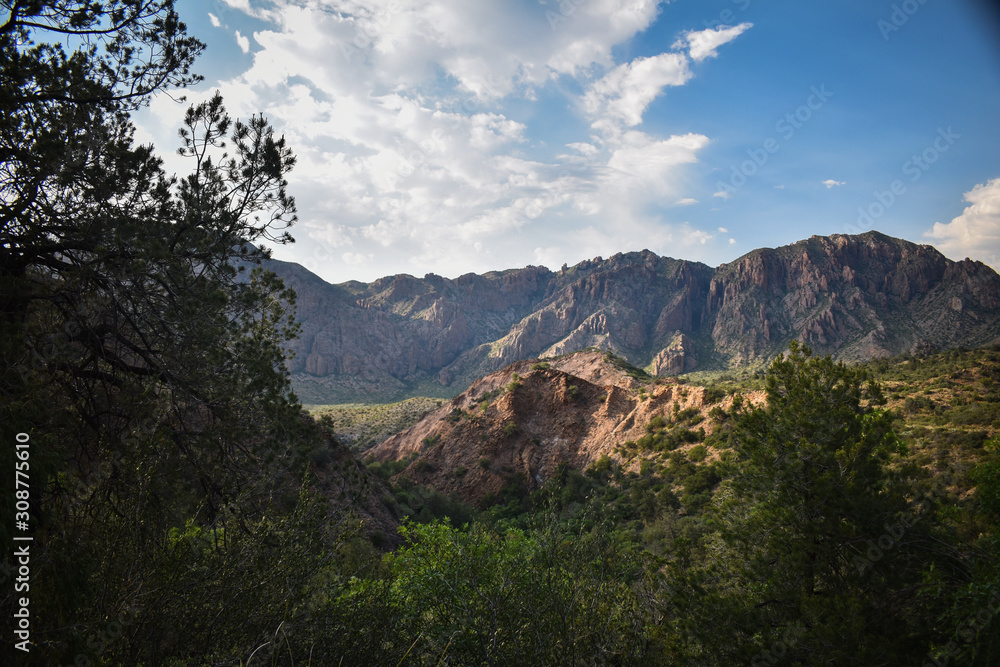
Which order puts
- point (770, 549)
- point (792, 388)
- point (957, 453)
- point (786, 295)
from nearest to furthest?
point (770, 549), point (792, 388), point (957, 453), point (786, 295)

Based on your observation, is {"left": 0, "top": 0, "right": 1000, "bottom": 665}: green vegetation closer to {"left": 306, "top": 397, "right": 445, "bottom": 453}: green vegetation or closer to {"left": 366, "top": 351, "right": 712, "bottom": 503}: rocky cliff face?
{"left": 366, "top": 351, "right": 712, "bottom": 503}: rocky cliff face

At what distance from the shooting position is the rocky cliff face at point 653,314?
93188 mm

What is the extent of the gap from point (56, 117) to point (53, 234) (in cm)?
161

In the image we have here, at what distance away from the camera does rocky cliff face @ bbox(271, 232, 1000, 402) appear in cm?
9319

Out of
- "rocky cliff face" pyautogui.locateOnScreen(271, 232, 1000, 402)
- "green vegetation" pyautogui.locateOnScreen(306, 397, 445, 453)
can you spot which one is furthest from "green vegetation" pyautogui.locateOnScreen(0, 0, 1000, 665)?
"rocky cliff face" pyautogui.locateOnScreen(271, 232, 1000, 402)

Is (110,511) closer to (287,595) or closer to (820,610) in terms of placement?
(287,595)

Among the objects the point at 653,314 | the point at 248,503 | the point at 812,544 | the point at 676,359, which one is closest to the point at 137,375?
the point at 248,503

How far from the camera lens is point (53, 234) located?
5105mm

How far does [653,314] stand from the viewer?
143750 mm

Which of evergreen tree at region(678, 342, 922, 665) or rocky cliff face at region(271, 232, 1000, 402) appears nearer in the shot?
evergreen tree at region(678, 342, 922, 665)

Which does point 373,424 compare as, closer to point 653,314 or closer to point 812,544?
point 812,544

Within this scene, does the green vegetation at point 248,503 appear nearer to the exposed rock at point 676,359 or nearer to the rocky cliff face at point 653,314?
the rocky cliff face at point 653,314

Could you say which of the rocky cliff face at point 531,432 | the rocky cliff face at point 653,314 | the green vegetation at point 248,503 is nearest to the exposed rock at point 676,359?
the rocky cliff face at point 653,314

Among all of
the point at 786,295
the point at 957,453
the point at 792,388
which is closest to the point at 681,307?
the point at 786,295
